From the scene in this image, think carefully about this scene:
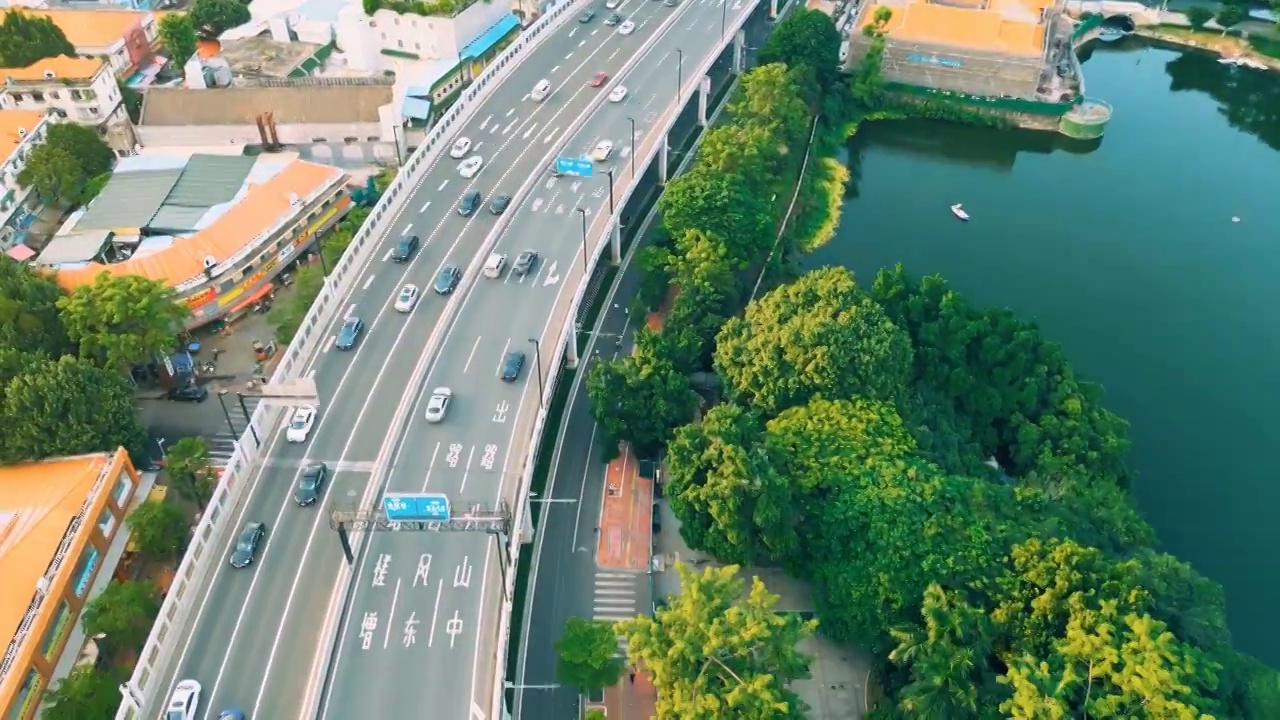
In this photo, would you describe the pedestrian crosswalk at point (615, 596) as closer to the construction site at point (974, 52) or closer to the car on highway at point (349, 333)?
the car on highway at point (349, 333)

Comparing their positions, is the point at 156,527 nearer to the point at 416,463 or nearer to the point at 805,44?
the point at 416,463

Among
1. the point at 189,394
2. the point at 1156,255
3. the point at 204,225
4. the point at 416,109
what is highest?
the point at 416,109

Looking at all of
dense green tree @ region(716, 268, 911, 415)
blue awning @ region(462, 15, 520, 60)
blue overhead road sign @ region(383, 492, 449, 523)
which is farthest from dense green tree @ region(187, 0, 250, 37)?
blue overhead road sign @ region(383, 492, 449, 523)

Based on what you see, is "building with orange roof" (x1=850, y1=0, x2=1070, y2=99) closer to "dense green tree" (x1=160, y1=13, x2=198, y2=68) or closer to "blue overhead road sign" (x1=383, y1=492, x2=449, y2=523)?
"dense green tree" (x1=160, y1=13, x2=198, y2=68)

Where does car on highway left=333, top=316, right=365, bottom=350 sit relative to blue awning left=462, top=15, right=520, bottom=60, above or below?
below

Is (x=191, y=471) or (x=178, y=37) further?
(x=178, y=37)

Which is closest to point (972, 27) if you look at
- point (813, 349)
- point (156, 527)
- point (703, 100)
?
Answer: point (703, 100)

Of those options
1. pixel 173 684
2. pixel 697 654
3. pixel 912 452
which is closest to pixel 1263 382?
pixel 912 452

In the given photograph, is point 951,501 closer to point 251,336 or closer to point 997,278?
point 997,278
